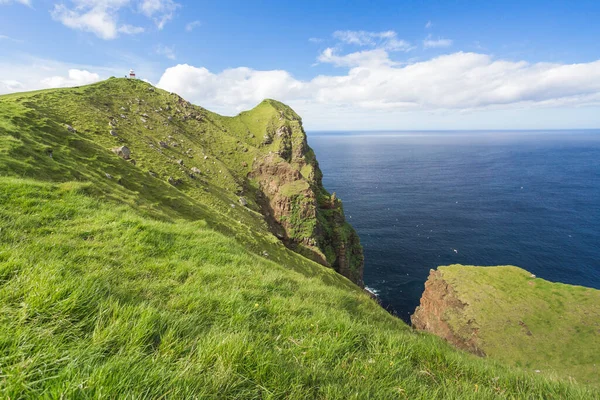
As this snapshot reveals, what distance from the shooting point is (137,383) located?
293 cm

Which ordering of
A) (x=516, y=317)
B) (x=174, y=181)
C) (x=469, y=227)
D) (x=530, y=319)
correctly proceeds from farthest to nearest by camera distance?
(x=469, y=227), (x=516, y=317), (x=530, y=319), (x=174, y=181)

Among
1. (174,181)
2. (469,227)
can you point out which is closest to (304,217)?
(174,181)

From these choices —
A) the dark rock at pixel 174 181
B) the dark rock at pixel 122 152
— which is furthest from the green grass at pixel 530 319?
the dark rock at pixel 122 152

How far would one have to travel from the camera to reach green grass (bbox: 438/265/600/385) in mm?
43688

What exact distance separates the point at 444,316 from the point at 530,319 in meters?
14.7

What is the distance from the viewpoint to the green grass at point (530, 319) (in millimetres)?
43688

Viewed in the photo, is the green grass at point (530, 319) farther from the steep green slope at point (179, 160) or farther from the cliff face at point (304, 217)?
the steep green slope at point (179, 160)

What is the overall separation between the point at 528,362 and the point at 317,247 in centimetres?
4145

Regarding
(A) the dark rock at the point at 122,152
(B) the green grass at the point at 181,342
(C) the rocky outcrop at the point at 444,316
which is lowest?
(C) the rocky outcrop at the point at 444,316

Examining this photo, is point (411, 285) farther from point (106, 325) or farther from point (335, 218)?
point (106, 325)

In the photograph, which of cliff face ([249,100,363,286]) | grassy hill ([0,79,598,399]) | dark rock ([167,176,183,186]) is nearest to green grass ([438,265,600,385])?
cliff face ([249,100,363,286])

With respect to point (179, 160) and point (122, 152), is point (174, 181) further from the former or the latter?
point (179, 160)

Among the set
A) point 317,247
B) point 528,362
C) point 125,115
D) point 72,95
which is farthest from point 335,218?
point 72,95

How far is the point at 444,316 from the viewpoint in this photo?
56125 mm
